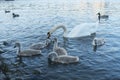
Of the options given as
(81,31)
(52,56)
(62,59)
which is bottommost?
(62,59)

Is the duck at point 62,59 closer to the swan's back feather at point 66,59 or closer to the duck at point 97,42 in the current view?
the swan's back feather at point 66,59

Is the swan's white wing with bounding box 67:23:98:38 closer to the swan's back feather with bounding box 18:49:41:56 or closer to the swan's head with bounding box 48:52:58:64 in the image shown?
the swan's back feather with bounding box 18:49:41:56

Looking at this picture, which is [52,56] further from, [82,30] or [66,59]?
[82,30]

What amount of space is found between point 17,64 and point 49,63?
169 centimetres

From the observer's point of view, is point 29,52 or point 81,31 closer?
point 29,52

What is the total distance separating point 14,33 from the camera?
23.1 m

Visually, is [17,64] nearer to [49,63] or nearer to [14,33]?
[49,63]

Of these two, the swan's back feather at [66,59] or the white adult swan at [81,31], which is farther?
the white adult swan at [81,31]

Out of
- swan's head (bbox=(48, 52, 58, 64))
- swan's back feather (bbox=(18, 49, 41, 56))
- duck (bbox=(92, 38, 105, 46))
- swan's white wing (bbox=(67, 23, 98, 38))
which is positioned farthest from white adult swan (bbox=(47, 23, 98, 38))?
swan's head (bbox=(48, 52, 58, 64))

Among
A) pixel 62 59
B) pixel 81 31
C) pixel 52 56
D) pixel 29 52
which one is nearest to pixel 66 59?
pixel 62 59

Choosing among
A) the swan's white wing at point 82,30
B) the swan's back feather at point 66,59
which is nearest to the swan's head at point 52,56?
the swan's back feather at point 66,59

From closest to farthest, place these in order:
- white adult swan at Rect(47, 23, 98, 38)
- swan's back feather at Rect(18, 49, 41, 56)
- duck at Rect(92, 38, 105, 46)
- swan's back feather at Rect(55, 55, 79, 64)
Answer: swan's back feather at Rect(55, 55, 79, 64), swan's back feather at Rect(18, 49, 41, 56), duck at Rect(92, 38, 105, 46), white adult swan at Rect(47, 23, 98, 38)

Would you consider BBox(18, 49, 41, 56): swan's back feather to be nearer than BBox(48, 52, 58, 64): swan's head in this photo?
No

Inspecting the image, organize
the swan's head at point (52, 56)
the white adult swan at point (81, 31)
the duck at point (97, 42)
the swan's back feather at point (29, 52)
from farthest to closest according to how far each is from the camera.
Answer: the white adult swan at point (81, 31), the duck at point (97, 42), the swan's back feather at point (29, 52), the swan's head at point (52, 56)
